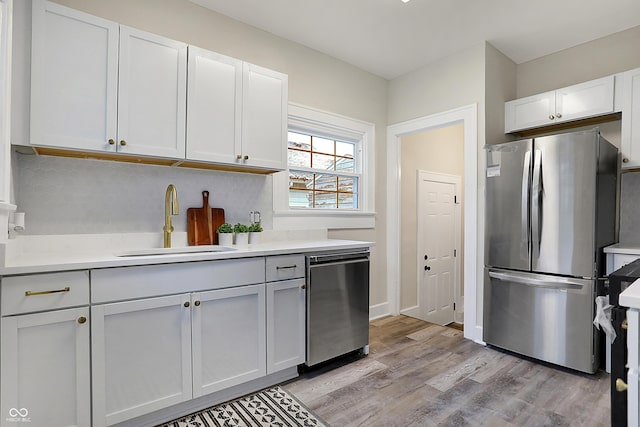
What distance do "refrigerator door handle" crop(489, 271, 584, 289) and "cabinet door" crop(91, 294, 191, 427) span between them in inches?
99.5

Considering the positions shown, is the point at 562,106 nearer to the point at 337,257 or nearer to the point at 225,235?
the point at 337,257

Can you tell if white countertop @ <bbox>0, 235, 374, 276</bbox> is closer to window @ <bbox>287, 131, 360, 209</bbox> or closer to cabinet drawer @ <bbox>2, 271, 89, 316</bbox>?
cabinet drawer @ <bbox>2, 271, 89, 316</bbox>

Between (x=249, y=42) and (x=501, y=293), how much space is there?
3.08 metres

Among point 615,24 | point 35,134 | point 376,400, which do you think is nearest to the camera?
point 35,134

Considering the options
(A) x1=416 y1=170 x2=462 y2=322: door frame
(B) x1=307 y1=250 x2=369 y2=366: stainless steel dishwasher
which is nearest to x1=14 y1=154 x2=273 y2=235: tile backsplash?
(B) x1=307 y1=250 x2=369 y2=366: stainless steel dishwasher

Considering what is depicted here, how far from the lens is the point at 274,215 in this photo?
304cm

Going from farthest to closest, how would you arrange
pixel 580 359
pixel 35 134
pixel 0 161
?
pixel 580 359 → pixel 35 134 → pixel 0 161

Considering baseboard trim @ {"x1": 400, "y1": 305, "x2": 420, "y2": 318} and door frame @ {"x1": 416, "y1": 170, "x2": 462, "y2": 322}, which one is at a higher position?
door frame @ {"x1": 416, "y1": 170, "x2": 462, "y2": 322}

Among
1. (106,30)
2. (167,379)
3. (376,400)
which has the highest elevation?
(106,30)

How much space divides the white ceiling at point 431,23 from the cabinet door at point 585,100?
52 cm

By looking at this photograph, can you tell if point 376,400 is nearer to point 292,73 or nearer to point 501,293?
point 501,293

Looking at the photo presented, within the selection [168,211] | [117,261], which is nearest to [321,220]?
[168,211]

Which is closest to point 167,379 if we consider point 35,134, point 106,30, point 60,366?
point 60,366

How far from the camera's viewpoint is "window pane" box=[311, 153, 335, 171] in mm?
3544
